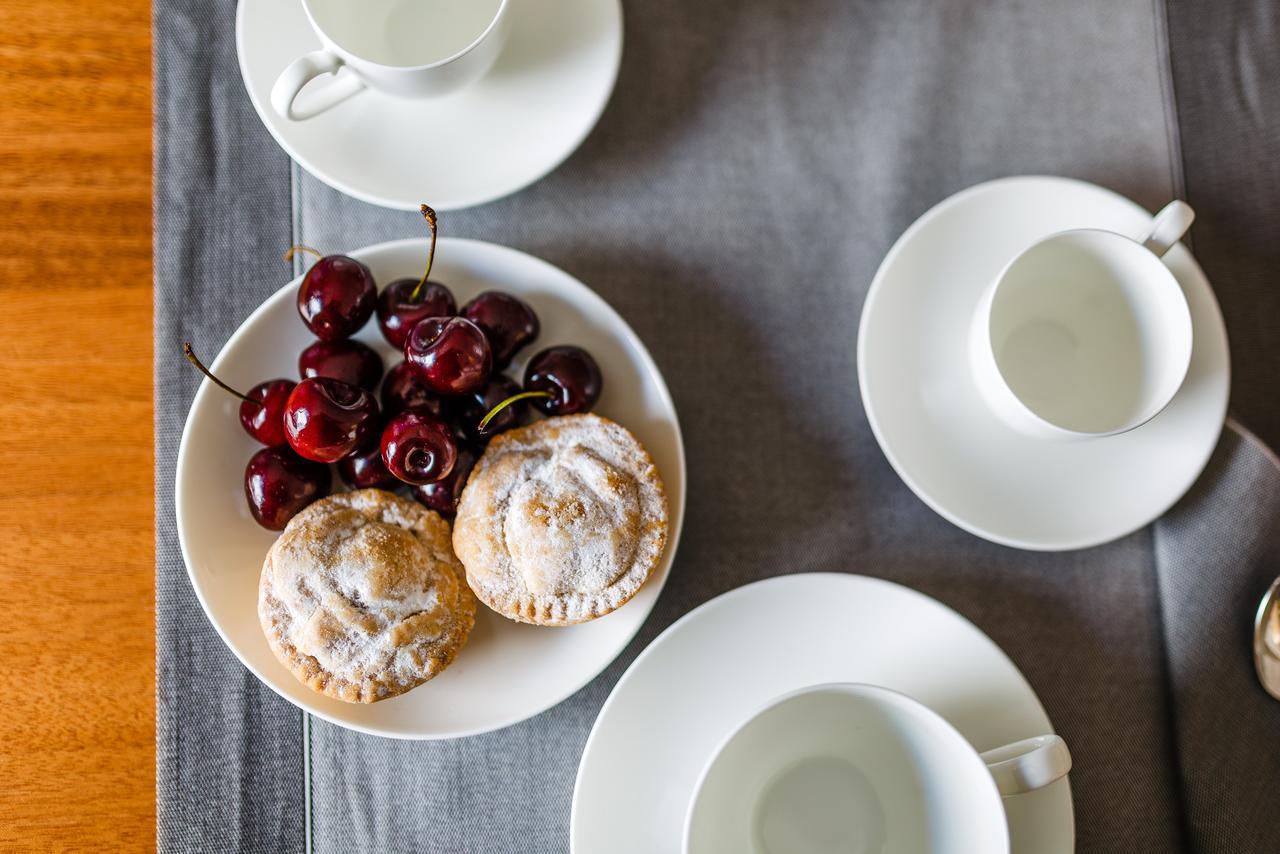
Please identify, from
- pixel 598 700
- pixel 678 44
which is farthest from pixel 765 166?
pixel 598 700

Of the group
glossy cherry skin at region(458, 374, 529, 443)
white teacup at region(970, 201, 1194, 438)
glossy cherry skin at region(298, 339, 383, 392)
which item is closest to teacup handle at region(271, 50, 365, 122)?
glossy cherry skin at region(298, 339, 383, 392)

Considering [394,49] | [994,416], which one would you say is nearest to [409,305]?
[394,49]

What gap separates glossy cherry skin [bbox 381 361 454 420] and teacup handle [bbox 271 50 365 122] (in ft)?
1.01

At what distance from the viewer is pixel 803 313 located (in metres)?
1.15

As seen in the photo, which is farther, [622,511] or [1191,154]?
[1191,154]

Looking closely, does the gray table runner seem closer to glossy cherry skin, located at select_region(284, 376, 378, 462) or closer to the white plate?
the white plate

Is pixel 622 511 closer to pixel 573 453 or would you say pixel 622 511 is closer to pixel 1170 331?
pixel 573 453

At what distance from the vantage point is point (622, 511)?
96 cm

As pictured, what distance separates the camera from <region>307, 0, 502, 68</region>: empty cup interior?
1061mm

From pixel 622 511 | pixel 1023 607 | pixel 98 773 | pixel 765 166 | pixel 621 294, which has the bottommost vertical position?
pixel 98 773

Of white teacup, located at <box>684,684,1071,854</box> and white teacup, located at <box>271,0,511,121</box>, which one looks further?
white teacup, located at <box>271,0,511,121</box>

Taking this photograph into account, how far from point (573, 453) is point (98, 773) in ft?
2.27

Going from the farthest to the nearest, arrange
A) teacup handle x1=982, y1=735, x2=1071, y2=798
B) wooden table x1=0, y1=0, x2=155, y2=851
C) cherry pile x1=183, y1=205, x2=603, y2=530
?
wooden table x1=0, y1=0, x2=155, y2=851, cherry pile x1=183, y1=205, x2=603, y2=530, teacup handle x1=982, y1=735, x2=1071, y2=798

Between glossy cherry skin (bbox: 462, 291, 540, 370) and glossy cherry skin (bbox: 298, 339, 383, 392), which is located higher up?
glossy cherry skin (bbox: 462, 291, 540, 370)
